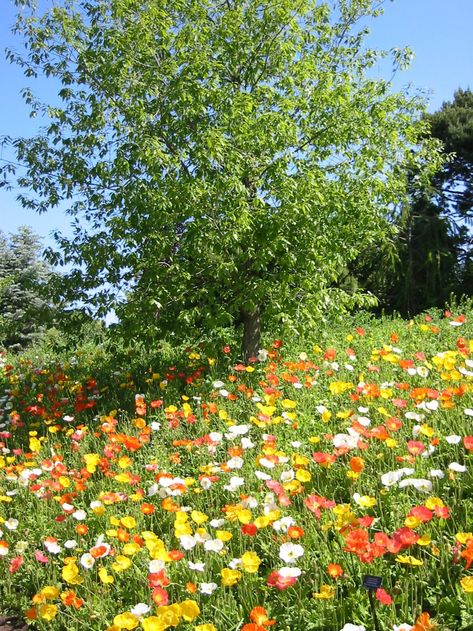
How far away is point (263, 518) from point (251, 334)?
3.72m

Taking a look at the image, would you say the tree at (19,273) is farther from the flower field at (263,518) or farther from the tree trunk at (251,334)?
the flower field at (263,518)

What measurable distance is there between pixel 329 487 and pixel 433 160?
4.76 m

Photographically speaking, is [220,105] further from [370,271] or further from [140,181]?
[370,271]

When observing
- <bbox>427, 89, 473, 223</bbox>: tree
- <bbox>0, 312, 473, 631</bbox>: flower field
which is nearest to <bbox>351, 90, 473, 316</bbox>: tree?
<bbox>427, 89, 473, 223</bbox>: tree

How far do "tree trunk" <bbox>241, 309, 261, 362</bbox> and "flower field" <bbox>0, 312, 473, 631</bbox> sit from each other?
0.94m

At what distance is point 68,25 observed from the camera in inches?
238

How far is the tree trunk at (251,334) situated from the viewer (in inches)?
248

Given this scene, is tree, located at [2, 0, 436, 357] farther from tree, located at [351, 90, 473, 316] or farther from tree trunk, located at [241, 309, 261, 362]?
tree, located at [351, 90, 473, 316]

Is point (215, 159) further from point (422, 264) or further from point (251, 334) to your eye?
point (422, 264)

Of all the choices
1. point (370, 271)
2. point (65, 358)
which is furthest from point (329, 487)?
point (370, 271)

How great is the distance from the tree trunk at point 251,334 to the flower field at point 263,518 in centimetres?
94

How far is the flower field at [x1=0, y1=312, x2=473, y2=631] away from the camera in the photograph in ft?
7.79

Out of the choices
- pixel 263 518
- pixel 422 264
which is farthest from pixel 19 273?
pixel 263 518

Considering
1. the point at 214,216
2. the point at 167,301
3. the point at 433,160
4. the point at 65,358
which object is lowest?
the point at 65,358
